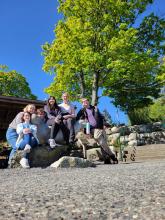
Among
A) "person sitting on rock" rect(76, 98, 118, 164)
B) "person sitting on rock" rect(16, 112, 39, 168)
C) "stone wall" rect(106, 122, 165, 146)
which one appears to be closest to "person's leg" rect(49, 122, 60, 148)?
"person sitting on rock" rect(16, 112, 39, 168)

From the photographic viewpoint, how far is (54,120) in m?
11.3

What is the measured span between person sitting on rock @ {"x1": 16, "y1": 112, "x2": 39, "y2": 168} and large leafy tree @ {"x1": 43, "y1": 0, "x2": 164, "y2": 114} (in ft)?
45.3

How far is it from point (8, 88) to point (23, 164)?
43.9 meters

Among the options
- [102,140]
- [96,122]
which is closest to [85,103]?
[96,122]

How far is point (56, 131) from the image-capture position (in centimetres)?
1130

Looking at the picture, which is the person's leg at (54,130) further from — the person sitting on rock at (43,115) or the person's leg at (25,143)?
the person's leg at (25,143)

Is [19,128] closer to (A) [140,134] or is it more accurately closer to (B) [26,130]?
(B) [26,130]

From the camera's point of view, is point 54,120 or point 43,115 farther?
point 43,115

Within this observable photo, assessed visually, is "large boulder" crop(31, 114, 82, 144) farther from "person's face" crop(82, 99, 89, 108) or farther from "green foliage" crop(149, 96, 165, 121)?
"green foliage" crop(149, 96, 165, 121)

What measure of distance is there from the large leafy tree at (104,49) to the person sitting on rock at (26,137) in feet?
45.3

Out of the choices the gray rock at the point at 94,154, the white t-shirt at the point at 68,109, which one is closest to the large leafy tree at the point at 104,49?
the gray rock at the point at 94,154

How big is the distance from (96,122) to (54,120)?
4.18 ft

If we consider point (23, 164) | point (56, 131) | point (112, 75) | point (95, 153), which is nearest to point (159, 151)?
point (95, 153)

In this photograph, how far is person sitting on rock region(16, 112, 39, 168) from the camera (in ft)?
33.4
